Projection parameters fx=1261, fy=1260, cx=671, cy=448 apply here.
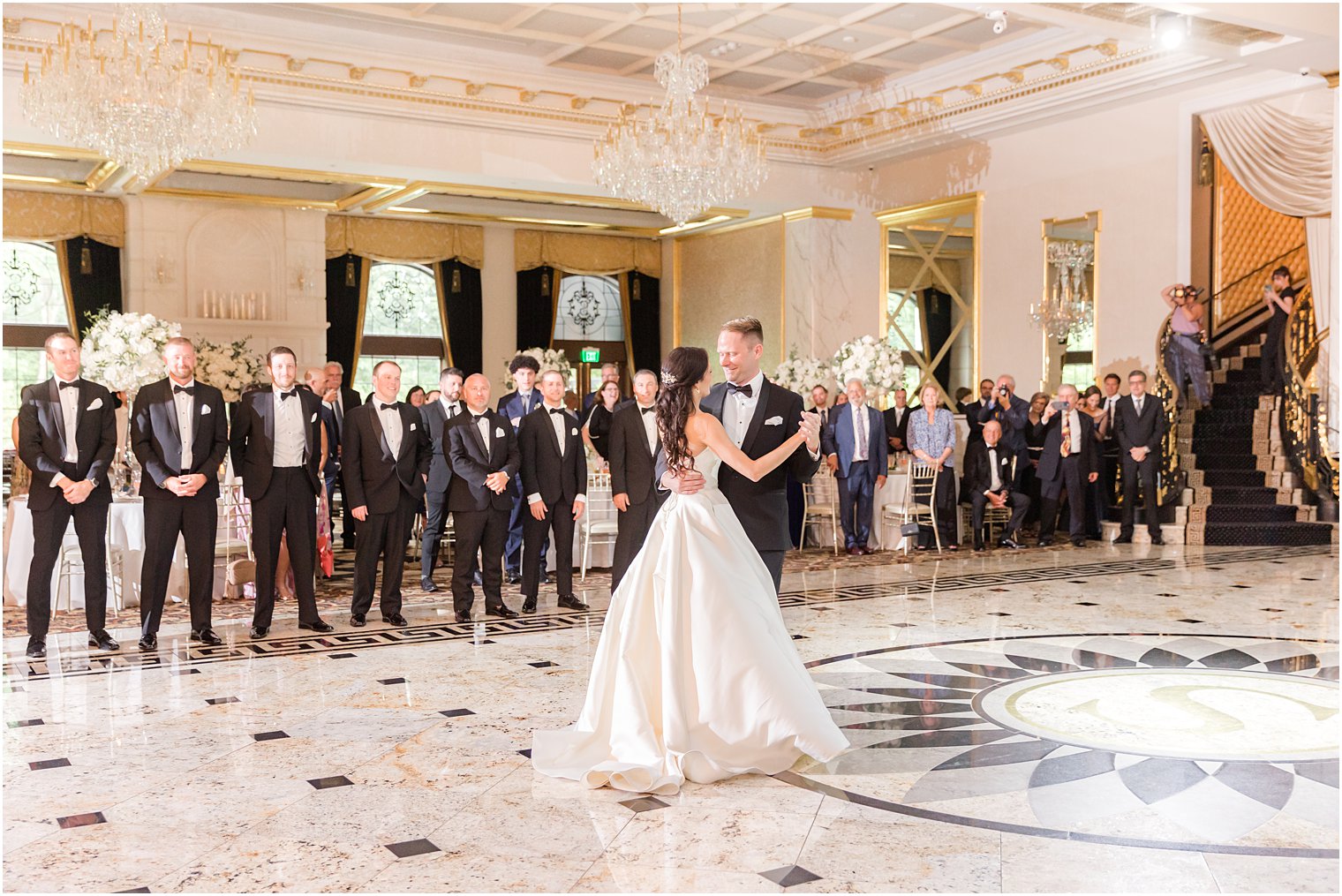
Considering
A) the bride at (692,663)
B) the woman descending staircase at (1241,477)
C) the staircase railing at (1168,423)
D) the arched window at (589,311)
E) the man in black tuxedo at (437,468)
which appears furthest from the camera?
the arched window at (589,311)

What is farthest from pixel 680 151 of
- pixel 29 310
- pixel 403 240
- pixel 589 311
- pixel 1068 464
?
pixel 29 310

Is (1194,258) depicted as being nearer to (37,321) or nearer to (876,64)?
(876,64)

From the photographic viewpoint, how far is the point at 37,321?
15.1m

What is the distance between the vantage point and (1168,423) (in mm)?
11344

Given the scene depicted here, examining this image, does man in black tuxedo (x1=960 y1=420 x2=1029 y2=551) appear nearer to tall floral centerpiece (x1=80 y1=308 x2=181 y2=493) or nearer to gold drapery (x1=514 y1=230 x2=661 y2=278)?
tall floral centerpiece (x1=80 y1=308 x2=181 y2=493)

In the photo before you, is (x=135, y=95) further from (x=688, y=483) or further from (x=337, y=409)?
(x=688, y=483)

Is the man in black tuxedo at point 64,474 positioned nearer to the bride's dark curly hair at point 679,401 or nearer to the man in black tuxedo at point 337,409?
the man in black tuxedo at point 337,409

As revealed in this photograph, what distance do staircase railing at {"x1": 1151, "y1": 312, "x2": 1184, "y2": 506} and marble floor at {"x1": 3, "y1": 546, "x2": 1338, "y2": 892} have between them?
4390 millimetres

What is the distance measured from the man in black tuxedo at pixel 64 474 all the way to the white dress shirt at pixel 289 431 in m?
0.81

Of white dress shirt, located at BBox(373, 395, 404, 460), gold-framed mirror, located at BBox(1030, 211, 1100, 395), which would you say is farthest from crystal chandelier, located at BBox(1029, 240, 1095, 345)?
white dress shirt, located at BBox(373, 395, 404, 460)

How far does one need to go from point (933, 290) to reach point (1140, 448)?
3915 mm

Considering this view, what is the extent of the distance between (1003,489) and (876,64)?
461cm

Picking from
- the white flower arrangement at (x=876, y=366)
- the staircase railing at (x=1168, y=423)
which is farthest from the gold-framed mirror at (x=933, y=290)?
the staircase railing at (x=1168, y=423)

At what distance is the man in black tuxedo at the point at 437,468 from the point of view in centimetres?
814
